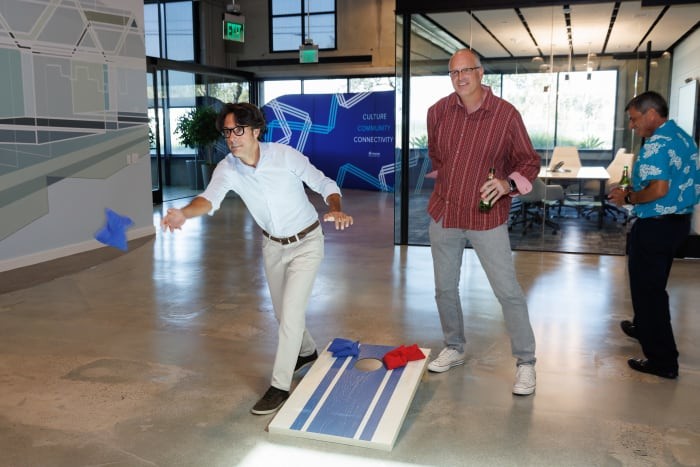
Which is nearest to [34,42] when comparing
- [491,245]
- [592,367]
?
[491,245]

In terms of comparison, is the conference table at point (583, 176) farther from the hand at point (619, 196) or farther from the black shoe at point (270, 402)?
the black shoe at point (270, 402)

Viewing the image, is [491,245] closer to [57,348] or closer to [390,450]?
[390,450]

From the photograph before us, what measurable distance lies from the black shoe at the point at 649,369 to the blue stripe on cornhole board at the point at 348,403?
1.53 m

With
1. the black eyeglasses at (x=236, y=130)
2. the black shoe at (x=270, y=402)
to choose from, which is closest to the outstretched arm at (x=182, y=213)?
the black eyeglasses at (x=236, y=130)

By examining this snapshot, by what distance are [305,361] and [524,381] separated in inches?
49.5

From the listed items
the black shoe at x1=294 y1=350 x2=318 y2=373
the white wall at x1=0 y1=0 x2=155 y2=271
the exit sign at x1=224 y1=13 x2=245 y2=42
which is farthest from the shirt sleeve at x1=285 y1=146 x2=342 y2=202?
the exit sign at x1=224 y1=13 x2=245 y2=42

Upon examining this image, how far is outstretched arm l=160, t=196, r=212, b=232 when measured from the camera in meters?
2.98

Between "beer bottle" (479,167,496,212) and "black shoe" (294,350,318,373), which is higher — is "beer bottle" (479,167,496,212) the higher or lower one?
the higher one

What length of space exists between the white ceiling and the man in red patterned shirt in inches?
166

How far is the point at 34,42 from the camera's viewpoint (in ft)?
22.4

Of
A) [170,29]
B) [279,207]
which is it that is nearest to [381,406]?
[279,207]

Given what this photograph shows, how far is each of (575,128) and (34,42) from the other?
604cm

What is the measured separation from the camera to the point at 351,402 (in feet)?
10.4

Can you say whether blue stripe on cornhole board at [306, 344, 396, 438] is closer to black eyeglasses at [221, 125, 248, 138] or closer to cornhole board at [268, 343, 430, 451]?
cornhole board at [268, 343, 430, 451]
